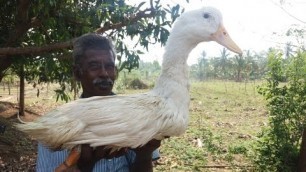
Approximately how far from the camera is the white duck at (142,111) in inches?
57.3

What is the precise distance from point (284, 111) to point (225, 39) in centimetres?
456

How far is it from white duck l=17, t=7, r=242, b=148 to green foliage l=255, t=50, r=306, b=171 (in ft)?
14.7

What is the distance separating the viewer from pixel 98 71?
5.99ft

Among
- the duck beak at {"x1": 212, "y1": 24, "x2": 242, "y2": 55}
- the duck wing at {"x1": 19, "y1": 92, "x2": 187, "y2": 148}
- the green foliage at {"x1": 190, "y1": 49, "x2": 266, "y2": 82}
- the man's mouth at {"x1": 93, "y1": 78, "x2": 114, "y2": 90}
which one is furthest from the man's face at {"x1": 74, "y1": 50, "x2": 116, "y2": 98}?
the green foliage at {"x1": 190, "y1": 49, "x2": 266, "y2": 82}

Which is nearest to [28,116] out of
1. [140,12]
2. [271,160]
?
[271,160]

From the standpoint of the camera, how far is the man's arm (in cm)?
166

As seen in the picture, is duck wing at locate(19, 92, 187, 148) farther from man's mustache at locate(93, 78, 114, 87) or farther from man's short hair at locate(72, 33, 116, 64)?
man's short hair at locate(72, 33, 116, 64)

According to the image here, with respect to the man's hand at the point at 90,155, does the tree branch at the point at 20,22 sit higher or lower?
higher

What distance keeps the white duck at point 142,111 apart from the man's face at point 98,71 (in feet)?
0.91

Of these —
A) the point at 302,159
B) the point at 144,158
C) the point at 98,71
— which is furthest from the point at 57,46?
the point at 302,159

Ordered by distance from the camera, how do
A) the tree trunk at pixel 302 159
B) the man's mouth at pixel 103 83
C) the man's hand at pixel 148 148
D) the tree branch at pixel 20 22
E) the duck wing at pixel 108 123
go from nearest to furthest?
1. the duck wing at pixel 108 123
2. the man's hand at pixel 148 148
3. the man's mouth at pixel 103 83
4. the tree branch at pixel 20 22
5. the tree trunk at pixel 302 159

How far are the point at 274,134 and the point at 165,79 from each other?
494cm

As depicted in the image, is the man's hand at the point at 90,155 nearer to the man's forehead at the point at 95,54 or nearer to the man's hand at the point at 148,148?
the man's hand at the point at 148,148

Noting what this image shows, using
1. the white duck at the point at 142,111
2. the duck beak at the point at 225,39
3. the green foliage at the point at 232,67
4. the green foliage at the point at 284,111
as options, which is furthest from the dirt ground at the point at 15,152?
the green foliage at the point at 232,67
